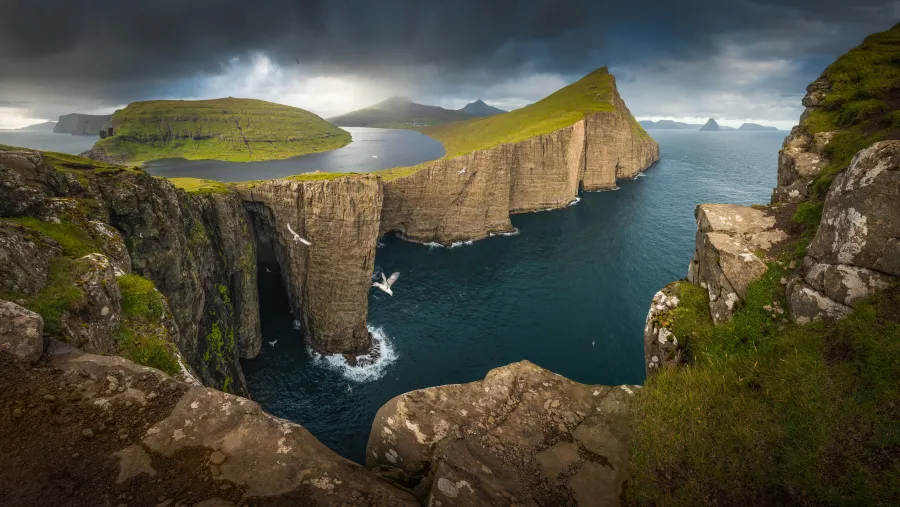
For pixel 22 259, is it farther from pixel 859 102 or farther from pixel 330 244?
pixel 859 102

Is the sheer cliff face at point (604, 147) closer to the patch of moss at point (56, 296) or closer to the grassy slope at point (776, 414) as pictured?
the grassy slope at point (776, 414)

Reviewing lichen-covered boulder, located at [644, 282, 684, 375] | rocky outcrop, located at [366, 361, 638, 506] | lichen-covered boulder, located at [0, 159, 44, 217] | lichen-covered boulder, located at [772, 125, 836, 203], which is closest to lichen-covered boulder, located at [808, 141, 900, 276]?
lichen-covered boulder, located at [644, 282, 684, 375]

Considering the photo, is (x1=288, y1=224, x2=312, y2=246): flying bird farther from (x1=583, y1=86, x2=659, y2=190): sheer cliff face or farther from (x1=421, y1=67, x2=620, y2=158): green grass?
(x1=583, y1=86, x2=659, y2=190): sheer cliff face

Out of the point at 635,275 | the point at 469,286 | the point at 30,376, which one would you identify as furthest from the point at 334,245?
the point at 635,275

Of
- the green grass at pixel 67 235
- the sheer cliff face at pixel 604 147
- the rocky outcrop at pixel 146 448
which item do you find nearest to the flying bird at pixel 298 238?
the green grass at pixel 67 235

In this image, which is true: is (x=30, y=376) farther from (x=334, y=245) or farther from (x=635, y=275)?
(x=635, y=275)

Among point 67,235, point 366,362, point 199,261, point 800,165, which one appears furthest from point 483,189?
point 67,235
